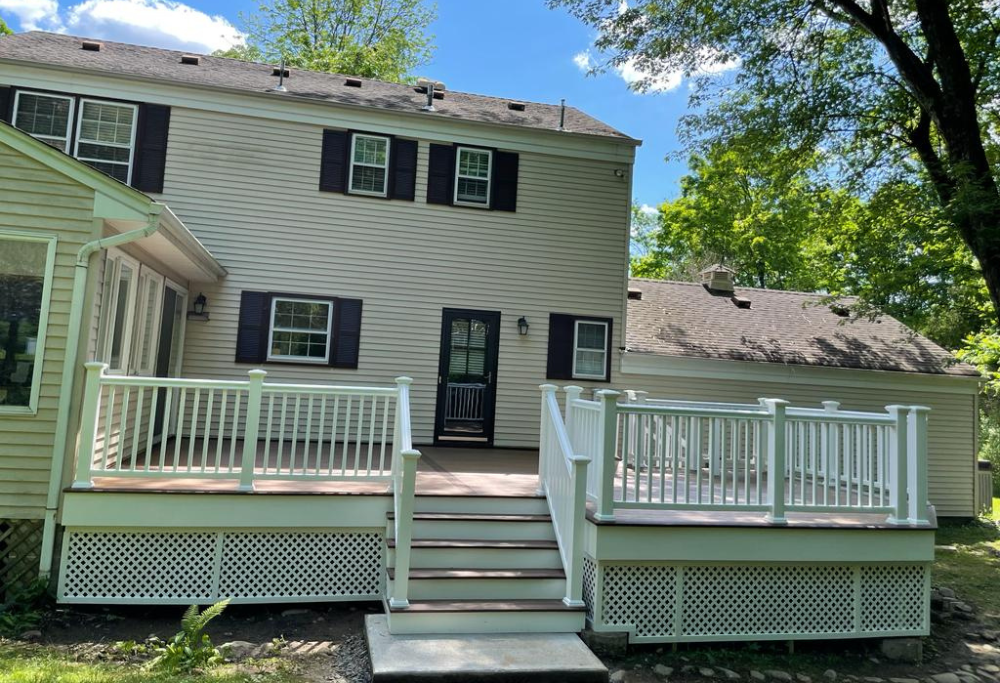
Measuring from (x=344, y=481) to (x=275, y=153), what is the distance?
581cm

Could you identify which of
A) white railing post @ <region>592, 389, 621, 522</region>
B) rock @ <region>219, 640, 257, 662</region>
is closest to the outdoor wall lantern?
rock @ <region>219, 640, 257, 662</region>

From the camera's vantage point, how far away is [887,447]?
5281 millimetres

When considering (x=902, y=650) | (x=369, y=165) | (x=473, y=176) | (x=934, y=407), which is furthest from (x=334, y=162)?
(x=934, y=407)

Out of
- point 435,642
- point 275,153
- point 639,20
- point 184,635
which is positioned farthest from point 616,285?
point 184,635

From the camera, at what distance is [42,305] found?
4863 mm

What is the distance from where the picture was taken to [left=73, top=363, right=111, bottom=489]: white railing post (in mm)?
4734

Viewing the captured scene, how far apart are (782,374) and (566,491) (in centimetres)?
747

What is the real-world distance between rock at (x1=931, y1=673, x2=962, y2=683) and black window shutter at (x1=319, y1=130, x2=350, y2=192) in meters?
8.81

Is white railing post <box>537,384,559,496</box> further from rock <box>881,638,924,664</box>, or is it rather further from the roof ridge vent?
the roof ridge vent

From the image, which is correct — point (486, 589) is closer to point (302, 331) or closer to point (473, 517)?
point (473, 517)

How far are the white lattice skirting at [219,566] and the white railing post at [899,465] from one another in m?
4.34

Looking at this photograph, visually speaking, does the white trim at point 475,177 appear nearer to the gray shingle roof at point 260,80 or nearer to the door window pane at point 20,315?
the gray shingle roof at point 260,80

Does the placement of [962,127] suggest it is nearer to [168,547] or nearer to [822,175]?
[822,175]

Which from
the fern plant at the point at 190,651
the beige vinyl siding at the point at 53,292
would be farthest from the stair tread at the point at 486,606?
the beige vinyl siding at the point at 53,292
